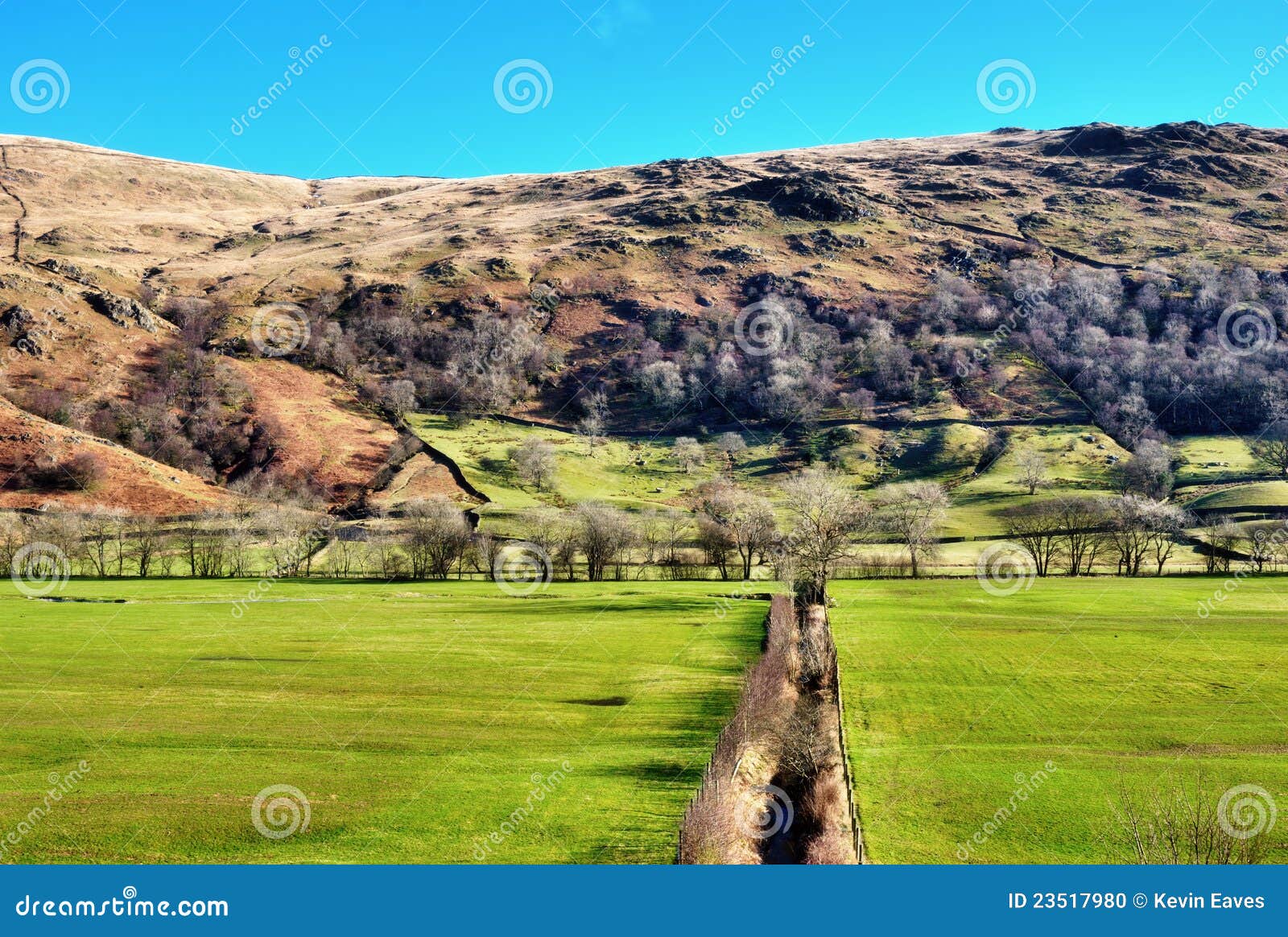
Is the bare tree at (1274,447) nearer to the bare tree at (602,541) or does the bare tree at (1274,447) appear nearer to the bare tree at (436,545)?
the bare tree at (602,541)

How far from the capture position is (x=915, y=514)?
125688 mm

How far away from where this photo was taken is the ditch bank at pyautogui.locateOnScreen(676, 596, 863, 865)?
2686 centimetres

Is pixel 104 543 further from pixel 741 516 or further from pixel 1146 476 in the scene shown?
pixel 1146 476

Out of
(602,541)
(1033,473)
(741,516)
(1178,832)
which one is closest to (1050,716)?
(1178,832)

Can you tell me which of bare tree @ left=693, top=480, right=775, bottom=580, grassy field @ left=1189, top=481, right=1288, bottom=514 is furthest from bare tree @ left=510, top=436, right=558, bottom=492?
grassy field @ left=1189, top=481, right=1288, bottom=514

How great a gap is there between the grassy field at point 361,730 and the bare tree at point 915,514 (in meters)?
50.0

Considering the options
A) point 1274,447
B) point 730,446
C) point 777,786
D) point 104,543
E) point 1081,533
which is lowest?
point 777,786

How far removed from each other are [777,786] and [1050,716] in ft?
52.4

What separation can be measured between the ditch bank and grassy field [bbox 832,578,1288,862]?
1.23 meters

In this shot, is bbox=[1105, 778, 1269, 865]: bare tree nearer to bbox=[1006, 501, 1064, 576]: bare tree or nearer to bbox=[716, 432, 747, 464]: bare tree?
bbox=[1006, 501, 1064, 576]: bare tree

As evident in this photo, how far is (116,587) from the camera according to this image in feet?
302

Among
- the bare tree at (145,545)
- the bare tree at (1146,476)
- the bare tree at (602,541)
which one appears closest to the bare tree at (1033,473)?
the bare tree at (1146,476)

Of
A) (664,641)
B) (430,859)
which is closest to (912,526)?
(664,641)

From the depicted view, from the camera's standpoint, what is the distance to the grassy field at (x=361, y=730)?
83.7 ft
